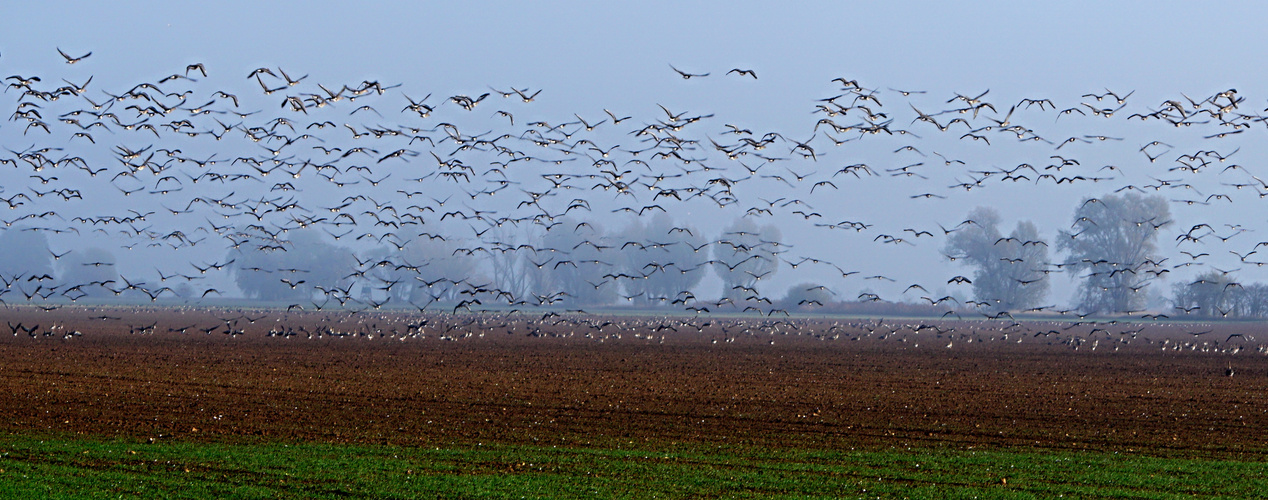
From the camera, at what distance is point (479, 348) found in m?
46.7

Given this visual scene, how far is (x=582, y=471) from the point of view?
617 inches

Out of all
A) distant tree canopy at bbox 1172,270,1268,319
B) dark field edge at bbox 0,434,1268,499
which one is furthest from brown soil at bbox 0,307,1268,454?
distant tree canopy at bbox 1172,270,1268,319

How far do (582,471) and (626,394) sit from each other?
11101 mm

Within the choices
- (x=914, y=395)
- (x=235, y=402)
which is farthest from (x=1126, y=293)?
(x=235, y=402)

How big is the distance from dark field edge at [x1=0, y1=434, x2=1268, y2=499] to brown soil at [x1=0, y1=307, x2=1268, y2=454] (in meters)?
1.26

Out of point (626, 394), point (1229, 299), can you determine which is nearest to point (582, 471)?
point (626, 394)

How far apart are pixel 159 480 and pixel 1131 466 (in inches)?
492

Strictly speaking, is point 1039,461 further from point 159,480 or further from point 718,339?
point 718,339

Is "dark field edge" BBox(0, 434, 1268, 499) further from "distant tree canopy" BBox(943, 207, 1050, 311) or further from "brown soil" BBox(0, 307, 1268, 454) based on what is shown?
"distant tree canopy" BBox(943, 207, 1050, 311)

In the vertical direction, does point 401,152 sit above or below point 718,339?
above

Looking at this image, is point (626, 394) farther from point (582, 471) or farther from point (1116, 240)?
point (1116, 240)

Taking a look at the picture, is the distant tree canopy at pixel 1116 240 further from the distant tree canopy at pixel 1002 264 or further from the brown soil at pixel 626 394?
the brown soil at pixel 626 394

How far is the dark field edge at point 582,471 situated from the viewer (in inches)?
556

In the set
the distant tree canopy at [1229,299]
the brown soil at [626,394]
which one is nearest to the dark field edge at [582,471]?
the brown soil at [626,394]
